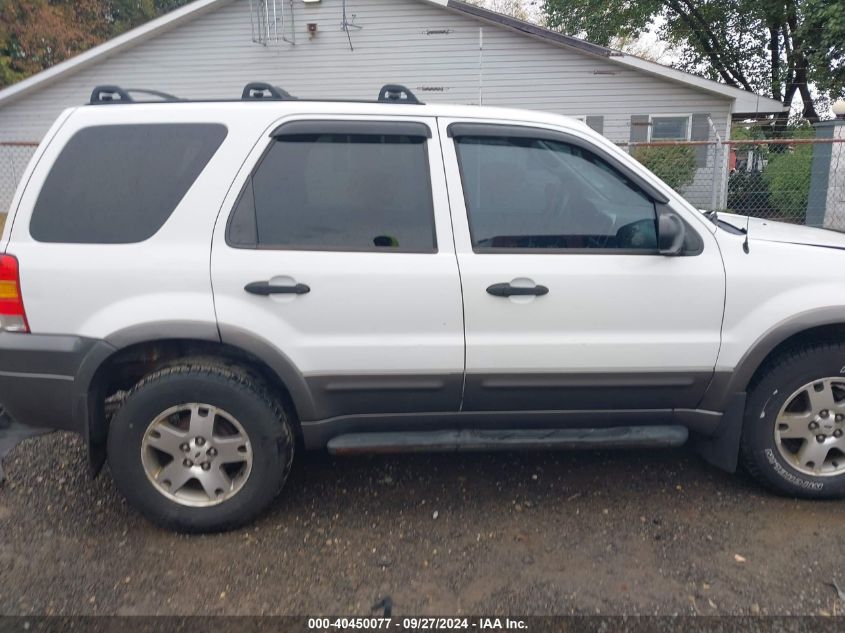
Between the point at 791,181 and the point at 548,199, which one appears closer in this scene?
the point at 548,199

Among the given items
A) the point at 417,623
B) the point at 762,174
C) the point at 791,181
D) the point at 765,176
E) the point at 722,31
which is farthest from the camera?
the point at 722,31

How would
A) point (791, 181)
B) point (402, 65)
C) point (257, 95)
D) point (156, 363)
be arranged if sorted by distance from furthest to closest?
point (402, 65) < point (791, 181) < point (257, 95) < point (156, 363)

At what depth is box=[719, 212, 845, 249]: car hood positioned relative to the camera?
10.9ft

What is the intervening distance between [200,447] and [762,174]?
1142 cm

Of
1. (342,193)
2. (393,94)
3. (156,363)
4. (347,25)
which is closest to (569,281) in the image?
(342,193)

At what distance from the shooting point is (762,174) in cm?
1176

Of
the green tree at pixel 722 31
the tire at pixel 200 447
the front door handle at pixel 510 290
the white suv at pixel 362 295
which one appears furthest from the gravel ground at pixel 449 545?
the green tree at pixel 722 31

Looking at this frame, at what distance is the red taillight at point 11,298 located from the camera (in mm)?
2971

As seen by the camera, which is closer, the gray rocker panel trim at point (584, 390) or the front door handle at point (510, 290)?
the front door handle at point (510, 290)

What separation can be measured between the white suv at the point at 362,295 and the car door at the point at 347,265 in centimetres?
1

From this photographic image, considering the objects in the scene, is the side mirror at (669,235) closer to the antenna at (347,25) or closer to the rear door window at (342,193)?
the rear door window at (342,193)

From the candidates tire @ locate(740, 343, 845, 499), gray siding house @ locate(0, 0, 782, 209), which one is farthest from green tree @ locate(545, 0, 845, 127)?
tire @ locate(740, 343, 845, 499)

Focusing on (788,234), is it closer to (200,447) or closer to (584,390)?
(584,390)

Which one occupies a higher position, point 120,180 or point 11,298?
point 120,180
